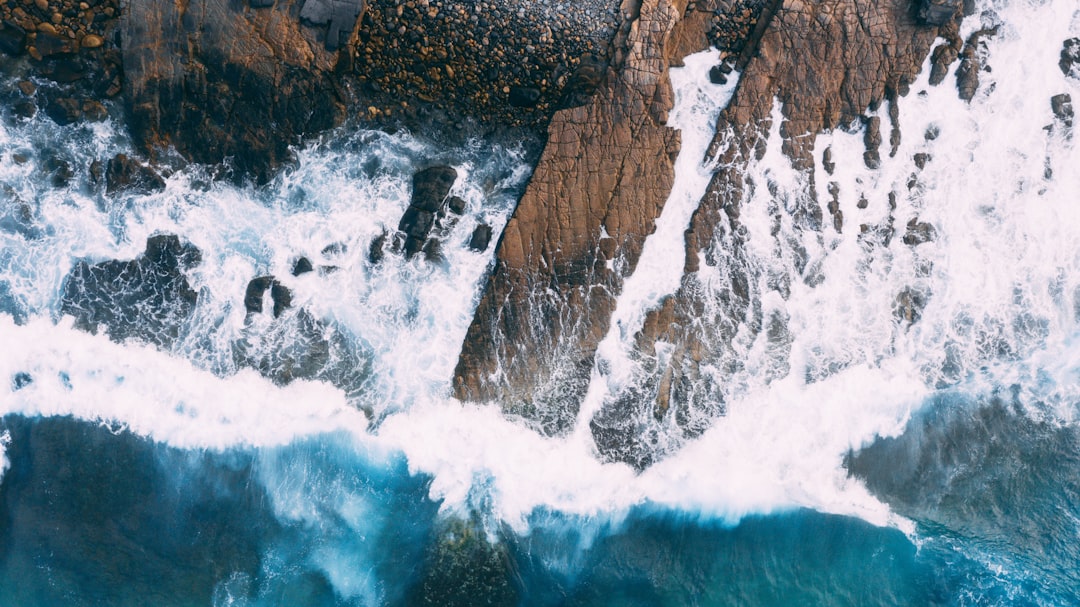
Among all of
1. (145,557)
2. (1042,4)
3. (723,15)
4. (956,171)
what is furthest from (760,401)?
(145,557)

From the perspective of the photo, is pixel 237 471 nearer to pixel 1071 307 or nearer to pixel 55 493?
pixel 55 493

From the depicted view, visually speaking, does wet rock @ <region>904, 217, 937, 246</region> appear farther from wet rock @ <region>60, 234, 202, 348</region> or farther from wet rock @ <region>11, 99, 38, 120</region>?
wet rock @ <region>11, 99, 38, 120</region>

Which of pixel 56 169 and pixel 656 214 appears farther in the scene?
pixel 656 214

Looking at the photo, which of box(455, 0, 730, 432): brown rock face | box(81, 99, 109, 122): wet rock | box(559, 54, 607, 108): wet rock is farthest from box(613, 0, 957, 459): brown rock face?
box(81, 99, 109, 122): wet rock

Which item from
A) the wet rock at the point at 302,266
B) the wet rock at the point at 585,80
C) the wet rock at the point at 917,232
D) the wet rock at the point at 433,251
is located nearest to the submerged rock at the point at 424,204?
the wet rock at the point at 433,251

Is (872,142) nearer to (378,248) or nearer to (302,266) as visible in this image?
(378,248)

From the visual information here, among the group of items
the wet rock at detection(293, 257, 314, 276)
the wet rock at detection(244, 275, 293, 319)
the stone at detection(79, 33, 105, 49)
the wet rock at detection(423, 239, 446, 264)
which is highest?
the stone at detection(79, 33, 105, 49)

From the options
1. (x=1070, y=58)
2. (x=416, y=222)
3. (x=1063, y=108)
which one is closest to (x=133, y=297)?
(x=416, y=222)
